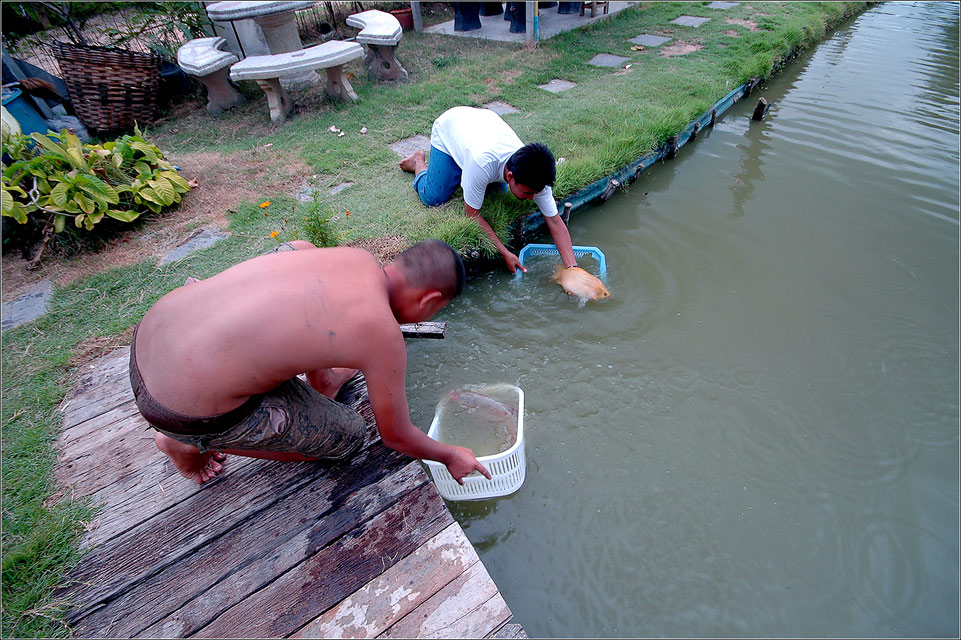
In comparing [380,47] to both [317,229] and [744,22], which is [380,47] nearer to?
[317,229]

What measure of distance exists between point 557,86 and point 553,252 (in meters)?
3.88

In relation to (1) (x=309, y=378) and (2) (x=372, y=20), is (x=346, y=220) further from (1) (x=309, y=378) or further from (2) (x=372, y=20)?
(2) (x=372, y=20)

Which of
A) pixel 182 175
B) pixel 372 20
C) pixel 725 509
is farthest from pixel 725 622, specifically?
pixel 372 20

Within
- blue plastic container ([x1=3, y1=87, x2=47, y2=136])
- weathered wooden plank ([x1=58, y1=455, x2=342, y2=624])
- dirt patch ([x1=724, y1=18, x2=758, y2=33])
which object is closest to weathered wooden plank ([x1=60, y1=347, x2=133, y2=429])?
weathered wooden plank ([x1=58, y1=455, x2=342, y2=624])

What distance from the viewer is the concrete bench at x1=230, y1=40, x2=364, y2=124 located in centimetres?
504

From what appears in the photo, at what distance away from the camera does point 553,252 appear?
3715 millimetres

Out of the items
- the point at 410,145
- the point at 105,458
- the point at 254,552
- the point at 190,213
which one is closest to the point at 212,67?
the point at 190,213

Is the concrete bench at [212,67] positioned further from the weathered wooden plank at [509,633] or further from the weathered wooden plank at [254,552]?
the weathered wooden plank at [509,633]

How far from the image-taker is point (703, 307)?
3.46 metres

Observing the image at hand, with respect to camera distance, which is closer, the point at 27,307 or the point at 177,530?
the point at 177,530

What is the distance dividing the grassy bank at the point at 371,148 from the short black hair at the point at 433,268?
65.5 inches

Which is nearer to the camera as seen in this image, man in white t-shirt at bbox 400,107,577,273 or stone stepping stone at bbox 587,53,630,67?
man in white t-shirt at bbox 400,107,577,273

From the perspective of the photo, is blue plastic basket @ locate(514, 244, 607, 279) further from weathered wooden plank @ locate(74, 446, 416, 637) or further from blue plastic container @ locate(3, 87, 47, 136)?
blue plastic container @ locate(3, 87, 47, 136)

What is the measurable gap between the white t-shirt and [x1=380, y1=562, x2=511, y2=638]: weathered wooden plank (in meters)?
2.44
